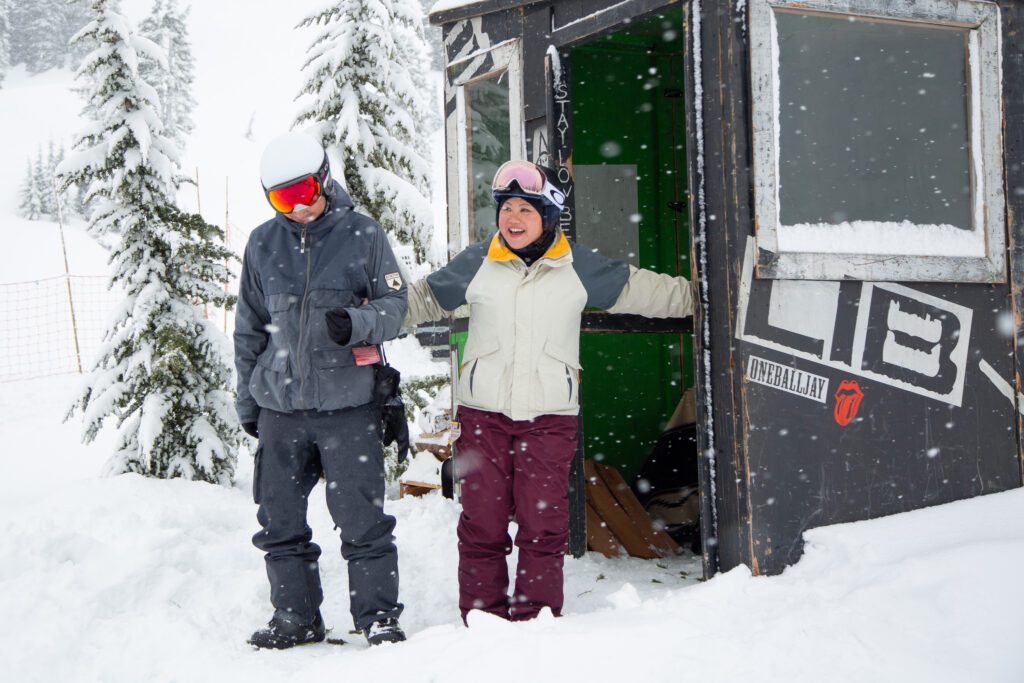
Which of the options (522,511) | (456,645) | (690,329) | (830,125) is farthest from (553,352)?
(830,125)

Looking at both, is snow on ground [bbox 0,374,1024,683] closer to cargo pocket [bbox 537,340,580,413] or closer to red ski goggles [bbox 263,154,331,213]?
cargo pocket [bbox 537,340,580,413]

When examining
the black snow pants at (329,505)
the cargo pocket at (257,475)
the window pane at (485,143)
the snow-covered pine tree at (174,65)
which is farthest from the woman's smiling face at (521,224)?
the snow-covered pine tree at (174,65)

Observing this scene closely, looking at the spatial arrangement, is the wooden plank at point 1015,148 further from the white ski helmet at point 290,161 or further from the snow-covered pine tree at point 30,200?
the snow-covered pine tree at point 30,200

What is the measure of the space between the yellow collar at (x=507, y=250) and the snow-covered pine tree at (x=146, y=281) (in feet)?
12.9

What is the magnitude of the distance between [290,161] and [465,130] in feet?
7.68

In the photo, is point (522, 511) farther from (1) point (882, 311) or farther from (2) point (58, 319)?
(2) point (58, 319)

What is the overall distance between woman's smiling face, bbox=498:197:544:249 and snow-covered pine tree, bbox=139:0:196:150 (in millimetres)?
38844

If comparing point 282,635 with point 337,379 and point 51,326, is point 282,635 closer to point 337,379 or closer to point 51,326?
point 337,379

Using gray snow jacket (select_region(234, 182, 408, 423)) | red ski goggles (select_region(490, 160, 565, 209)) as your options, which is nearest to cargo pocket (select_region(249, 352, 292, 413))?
gray snow jacket (select_region(234, 182, 408, 423))

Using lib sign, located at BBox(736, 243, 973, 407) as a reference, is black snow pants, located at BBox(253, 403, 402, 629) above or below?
below

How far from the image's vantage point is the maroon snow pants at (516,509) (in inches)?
135

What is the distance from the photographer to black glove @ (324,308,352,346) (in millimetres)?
3117

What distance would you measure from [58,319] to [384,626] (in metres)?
22.5

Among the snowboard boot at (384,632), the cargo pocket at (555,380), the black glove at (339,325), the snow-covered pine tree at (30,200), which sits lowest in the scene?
the snowboard boot at (384,632)
